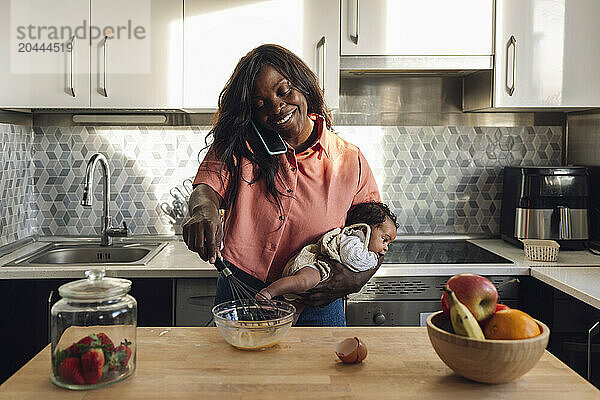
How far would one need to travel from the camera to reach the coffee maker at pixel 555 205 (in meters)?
2.71

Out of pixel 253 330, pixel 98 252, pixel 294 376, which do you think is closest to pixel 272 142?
pixel 253 330

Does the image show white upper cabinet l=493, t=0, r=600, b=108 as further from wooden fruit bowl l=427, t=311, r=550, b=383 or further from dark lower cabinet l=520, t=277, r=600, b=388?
wooden fruit bowl l=427, t=311, r=550, b=383

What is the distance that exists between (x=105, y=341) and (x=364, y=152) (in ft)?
6.62

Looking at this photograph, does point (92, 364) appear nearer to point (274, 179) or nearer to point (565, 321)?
point (274, 179)

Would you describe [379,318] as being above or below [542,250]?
below

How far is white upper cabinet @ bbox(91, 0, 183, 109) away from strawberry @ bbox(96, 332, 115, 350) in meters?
1.57

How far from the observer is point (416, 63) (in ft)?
8.71

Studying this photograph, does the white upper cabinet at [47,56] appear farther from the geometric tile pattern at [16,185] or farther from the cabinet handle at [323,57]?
the cabinet handle at [323,57]

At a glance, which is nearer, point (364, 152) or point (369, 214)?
point (369, 214)

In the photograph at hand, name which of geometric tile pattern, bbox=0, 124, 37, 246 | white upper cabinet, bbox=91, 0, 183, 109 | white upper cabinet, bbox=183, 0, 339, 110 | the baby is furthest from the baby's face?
geometric tile pattern, bbox=0, 124, 37, 246

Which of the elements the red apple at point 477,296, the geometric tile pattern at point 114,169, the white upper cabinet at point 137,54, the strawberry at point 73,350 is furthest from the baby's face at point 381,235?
the geometric tile pattern at point 114,169

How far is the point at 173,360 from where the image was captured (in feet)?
4.39

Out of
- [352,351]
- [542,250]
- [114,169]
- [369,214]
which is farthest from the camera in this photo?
[114,169]

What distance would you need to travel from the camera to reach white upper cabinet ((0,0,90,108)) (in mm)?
2611
